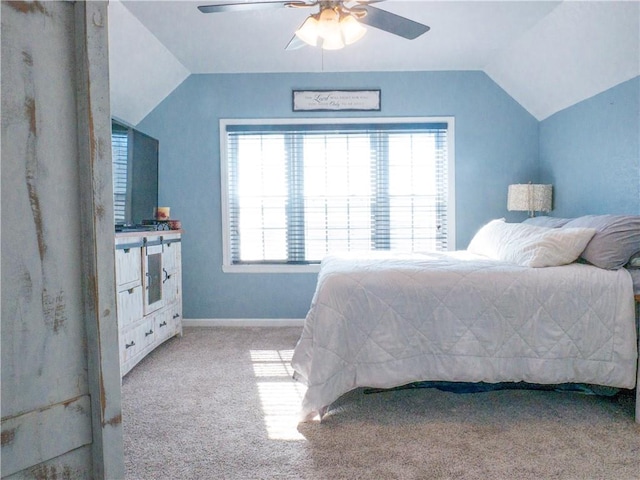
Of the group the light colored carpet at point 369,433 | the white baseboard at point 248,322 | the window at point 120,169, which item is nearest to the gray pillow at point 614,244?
the light colored carpet at point 369,433

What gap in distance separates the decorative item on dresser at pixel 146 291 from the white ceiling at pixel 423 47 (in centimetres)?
136

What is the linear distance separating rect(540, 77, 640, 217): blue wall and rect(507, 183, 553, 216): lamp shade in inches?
5.0

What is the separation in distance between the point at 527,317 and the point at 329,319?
95 cm

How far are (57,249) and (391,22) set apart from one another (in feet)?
7.35

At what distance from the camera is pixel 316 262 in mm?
4234

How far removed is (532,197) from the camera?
3.74 m

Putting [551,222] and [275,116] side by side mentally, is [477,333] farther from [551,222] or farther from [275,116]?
[275,116]

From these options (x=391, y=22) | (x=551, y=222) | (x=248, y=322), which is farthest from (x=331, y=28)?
(x=248, y=322)

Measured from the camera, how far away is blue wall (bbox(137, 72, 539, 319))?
13.5 feet

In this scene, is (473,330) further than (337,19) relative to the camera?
No

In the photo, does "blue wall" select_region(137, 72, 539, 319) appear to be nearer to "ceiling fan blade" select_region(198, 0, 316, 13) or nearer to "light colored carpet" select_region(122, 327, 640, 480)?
"light colored carpet" select_region(122, 327, 640, 480)

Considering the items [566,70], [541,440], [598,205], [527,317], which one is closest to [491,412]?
[541,440]

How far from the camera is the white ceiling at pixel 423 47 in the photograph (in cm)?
285

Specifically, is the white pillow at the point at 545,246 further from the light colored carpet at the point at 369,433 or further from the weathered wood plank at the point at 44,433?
the weathered wood plank at the point at 44,433
